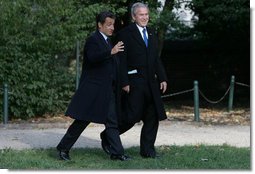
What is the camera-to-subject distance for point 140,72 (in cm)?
719

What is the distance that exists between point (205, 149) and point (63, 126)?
3645 mm

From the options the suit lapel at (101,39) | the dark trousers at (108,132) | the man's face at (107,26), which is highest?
the man's face at (107,26)

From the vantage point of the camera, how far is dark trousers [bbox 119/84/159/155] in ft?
23.6

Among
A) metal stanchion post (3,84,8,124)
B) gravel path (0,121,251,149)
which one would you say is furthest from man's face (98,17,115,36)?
metal stanchion post (3,84,8,124)

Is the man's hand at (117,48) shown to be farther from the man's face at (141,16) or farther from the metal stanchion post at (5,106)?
the metal stanchion post at (5,106)

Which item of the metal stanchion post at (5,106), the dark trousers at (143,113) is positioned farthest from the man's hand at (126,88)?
the metal stanchion post at (5,106)

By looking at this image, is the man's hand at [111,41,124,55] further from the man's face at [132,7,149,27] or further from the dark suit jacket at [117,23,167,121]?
the man's face at [132,7,149,27]

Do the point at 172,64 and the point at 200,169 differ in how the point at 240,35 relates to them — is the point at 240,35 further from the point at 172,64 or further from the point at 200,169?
the point at 200,169

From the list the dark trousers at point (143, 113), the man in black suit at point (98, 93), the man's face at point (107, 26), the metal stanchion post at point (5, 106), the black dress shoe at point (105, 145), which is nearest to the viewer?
the man in black suit at point (98, 93)

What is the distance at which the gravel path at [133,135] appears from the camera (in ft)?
28.3

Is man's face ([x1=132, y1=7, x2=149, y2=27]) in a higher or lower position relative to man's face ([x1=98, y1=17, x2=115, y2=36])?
higher

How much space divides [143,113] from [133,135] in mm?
2213

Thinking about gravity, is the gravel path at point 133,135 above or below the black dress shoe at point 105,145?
below

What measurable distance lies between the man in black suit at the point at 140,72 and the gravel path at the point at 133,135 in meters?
1.33
